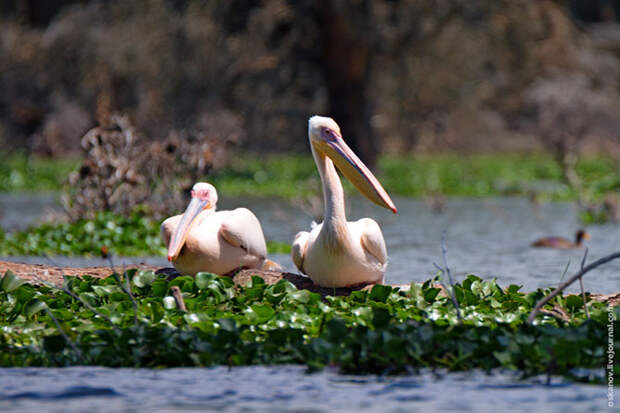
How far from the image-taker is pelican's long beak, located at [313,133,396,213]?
7.31 m

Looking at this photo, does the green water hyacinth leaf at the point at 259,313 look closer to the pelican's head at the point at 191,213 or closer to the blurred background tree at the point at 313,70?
the pelican's head at the point at 191,213

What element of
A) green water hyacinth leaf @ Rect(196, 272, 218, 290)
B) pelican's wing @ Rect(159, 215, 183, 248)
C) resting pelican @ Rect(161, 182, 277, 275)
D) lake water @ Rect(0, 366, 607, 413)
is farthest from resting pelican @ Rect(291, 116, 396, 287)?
lake water @ Rect(0, 366, 607, 413)

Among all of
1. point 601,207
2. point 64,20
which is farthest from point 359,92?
point 64,20

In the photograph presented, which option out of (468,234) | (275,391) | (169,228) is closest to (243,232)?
(169,228)

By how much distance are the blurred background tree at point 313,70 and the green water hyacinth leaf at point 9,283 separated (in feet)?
45.9

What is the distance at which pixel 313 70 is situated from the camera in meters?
26.3

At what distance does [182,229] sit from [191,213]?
243 mm

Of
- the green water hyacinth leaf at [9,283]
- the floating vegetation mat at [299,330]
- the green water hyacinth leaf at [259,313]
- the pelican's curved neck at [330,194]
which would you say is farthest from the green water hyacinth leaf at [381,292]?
the green water hyacinth leaf at [9,283]

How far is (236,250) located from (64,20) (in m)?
27.1

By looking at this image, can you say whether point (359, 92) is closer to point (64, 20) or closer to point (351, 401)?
point (64, 20)

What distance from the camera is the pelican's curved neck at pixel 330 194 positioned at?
23.1ft

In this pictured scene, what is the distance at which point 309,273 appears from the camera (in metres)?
7.31

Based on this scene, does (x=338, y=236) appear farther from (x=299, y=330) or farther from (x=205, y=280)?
(x=299, y=330)

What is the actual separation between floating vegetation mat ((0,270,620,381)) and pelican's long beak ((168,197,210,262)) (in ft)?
0.94
